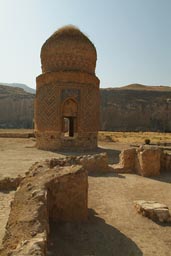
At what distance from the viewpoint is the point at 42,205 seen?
546cm

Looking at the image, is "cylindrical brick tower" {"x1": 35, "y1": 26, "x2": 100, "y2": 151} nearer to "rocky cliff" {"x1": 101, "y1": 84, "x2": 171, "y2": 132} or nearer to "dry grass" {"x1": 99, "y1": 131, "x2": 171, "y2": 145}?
"dry grass" {"x1": 99, "y1": 131, "x2": 171, "y2": 145}

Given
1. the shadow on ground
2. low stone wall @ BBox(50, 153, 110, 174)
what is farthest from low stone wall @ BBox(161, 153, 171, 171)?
the shadow on ground

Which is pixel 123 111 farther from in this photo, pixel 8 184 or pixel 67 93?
pixel 8 184

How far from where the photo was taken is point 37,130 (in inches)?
851

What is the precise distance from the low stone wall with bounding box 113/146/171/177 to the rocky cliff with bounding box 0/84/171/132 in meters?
41.1

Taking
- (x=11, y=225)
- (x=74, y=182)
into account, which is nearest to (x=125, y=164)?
(x=74, y=182)

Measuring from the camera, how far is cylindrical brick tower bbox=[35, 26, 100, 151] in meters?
21.0

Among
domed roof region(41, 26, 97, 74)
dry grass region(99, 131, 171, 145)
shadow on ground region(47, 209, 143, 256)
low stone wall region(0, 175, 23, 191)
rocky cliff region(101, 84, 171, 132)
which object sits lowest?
shadow on ground region(47, 209, 143, 256)

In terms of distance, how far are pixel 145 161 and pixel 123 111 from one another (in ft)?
150

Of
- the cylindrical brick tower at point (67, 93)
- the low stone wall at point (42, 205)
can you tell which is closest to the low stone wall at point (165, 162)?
the low stone wall at point (42, 205)

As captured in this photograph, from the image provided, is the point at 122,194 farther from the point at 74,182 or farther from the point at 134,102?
the point at 134,102

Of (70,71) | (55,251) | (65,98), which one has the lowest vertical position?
(55,251)

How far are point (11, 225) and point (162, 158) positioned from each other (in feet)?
31.2

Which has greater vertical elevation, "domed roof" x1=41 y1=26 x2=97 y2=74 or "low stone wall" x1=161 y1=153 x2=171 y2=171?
"domed roof" x1=41 y1=26 x2=97 y2=74
